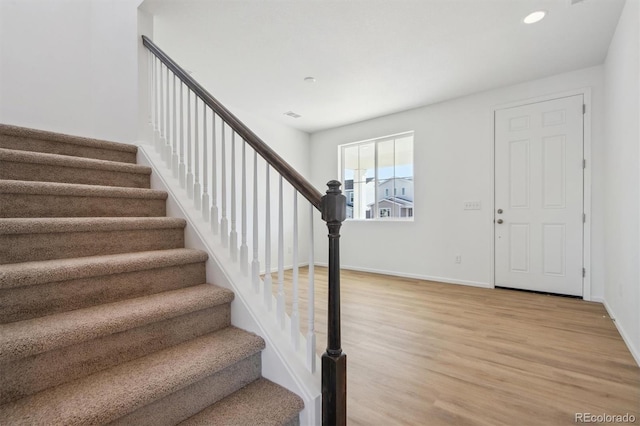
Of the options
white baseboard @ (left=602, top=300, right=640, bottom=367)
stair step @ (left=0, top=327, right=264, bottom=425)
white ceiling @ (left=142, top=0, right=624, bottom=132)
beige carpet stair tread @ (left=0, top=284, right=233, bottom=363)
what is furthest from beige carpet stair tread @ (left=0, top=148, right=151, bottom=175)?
white baseboard @ (left=602, top=300, right=640, bottom=367)

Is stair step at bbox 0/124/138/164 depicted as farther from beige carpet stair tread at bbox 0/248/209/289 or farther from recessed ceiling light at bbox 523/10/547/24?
recessed ceiling light at bbox 523/10/547/24

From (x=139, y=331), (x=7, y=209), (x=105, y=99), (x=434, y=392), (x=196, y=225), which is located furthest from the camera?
(x=105, y=99)

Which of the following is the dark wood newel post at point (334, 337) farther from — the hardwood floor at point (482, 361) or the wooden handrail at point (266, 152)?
the hardwood floor at point (482, 361)

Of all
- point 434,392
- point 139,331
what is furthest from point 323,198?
point 434,392

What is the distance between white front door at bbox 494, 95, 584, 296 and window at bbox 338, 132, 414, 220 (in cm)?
121

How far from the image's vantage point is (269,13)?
7.79ft

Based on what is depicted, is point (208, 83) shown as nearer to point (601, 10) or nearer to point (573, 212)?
point (601, 10)

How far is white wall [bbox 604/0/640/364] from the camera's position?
1.95m

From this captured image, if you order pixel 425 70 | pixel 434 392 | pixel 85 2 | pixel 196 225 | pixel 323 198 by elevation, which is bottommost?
pixel 434 392

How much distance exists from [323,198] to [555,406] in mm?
1584

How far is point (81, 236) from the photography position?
141cm

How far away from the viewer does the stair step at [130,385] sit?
847mm

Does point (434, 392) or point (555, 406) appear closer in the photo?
point (555, 406)

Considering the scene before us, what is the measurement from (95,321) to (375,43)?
290cm
